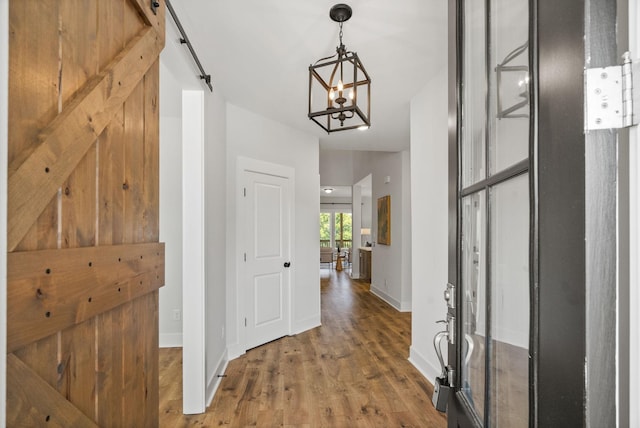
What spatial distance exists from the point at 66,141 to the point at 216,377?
8.29 feet

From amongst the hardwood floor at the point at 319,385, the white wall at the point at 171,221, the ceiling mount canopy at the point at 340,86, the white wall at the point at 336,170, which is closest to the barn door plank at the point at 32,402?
the ceiling mount canopy at the point at 340,86

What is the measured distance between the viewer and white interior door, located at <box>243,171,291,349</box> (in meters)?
3.54

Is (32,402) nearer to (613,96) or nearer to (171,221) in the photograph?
(613,96)

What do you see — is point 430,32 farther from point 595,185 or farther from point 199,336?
point 199,336

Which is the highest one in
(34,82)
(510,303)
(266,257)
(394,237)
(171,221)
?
(34,82)

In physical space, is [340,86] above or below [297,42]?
below

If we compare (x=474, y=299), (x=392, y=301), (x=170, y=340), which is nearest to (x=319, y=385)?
(x=170, y=340)

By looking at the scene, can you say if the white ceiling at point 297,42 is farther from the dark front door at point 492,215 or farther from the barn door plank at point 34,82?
the barn door plank at point 34,82

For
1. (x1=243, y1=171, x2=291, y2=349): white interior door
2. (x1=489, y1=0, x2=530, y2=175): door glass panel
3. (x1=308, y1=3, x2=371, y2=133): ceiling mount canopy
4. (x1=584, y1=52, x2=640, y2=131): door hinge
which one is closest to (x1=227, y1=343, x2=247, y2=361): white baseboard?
(x1=243, y1=171, x2=291, y2=349): white interior door

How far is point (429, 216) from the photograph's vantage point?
9.48ft

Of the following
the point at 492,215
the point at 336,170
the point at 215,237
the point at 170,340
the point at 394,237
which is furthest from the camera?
the point at 336,170

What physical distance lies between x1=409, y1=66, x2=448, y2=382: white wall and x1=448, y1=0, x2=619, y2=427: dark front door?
5.55ft

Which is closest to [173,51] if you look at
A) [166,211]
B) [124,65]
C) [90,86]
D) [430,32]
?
[124,65]

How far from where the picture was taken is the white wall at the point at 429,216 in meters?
2.62
